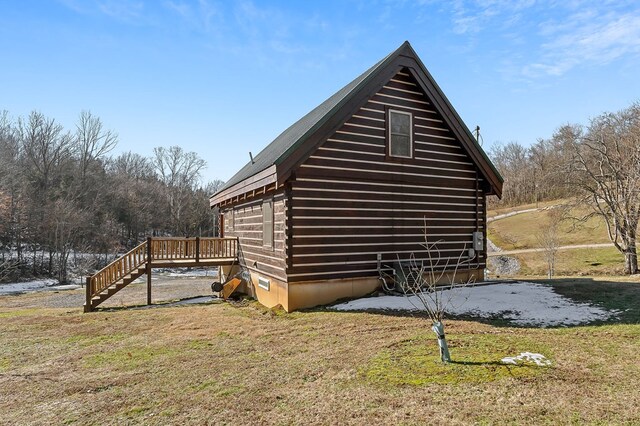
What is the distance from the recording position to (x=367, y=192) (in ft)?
35.6

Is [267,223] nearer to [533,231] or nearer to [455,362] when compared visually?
[455,362]

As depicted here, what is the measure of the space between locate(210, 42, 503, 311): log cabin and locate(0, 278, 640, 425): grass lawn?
6.81 ft

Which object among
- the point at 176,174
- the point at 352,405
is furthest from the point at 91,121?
the point at 352,405

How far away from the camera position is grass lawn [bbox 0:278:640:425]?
406 cm

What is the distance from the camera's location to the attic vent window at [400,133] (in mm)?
11289

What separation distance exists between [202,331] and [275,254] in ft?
10.1

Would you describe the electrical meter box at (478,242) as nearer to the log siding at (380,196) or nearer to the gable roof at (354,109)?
the log siding at (380,196)

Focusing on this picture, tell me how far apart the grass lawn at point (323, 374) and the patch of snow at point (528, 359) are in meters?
0.15

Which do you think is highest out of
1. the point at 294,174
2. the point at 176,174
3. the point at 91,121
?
the point at 91,121

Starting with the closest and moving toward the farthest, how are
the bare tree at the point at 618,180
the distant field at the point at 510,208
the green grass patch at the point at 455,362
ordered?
the green grass patch at the point at 455,362
the bare tree at the point at 618,180
the distant field at the point at 510,208

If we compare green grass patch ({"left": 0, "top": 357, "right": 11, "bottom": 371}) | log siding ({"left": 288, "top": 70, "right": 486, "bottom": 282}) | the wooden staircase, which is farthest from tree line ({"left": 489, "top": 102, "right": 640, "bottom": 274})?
green grass patch ({"left": 0, "top": 357, "right": 11, "bottom": 371})

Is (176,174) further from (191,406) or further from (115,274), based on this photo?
(191,406)

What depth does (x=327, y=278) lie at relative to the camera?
33.0 ft

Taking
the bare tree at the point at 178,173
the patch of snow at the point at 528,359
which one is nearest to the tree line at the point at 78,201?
the bare tree at the point at 178,173
